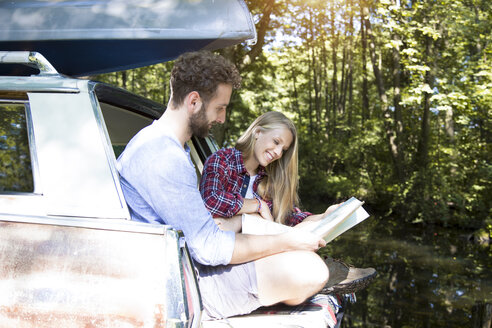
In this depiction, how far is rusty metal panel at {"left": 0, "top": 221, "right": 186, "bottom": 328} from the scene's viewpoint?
1907 mm

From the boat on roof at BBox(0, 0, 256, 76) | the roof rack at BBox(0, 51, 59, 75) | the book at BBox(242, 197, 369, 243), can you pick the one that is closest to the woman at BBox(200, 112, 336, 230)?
the book at BBox(242, 197, 369, 243)

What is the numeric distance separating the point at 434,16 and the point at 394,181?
5807 mm

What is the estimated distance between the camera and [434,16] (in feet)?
46.2

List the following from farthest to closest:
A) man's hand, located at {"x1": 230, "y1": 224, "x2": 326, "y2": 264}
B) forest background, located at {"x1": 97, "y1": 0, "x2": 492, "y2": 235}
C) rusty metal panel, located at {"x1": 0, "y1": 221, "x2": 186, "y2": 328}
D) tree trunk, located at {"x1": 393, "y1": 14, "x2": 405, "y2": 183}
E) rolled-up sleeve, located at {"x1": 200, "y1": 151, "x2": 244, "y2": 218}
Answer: tree trunk, located at {"x1": 393, "y1": 14, "x2": 405, "y2": 183} → forest background, located at {"x1": 97, "y1": 0, "x2": 492, "y2": 235} → rolled-up sleeve, located at {"x1": 200, "y1": 151, "x2": 244, "y2": 218} → man's hand, located at {"x1": 230, "y1": 224, "x2": 326, "y2": 264} → rusty metal panel, located at {"x1": 0, "y1": 221, "x2": 186, "y2": 328}

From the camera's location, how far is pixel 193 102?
7.98 feet

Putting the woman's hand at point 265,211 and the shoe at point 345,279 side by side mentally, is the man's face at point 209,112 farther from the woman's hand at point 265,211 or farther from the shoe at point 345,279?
the shoe at point 345,279

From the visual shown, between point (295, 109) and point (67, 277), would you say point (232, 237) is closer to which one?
point (67, 277)

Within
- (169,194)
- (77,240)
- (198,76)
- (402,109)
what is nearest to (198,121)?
(198,76)

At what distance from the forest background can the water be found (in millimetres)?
1741

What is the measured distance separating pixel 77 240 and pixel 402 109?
57.4 feet

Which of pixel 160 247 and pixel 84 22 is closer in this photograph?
pixel 160 247

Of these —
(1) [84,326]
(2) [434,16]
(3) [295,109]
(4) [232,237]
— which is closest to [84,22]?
(4) [232,237]

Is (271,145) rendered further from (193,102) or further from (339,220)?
(193,102)

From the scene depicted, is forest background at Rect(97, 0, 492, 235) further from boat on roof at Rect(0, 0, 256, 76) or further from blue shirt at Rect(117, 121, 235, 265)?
blue shirt at Rect(117, 121, 235, 265)
